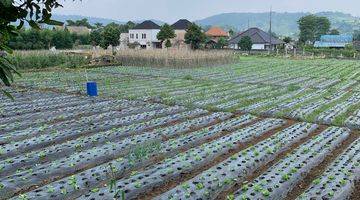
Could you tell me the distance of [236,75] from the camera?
21.4 meters

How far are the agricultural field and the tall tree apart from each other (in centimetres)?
327

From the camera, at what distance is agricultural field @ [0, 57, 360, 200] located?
548cm

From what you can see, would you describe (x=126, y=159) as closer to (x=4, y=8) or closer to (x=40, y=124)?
(x=40, y=124)

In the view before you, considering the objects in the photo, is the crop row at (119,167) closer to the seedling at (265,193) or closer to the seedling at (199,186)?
the seedling at (199,186)

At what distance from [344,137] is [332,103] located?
4526mm

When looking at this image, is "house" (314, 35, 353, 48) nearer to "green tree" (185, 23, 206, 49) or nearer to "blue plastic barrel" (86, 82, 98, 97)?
"green tree" (185, 23, 206, 49)

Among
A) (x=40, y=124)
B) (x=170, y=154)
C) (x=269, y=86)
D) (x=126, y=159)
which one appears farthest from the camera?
(x=269, y=86)

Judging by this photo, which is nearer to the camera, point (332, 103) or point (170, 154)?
point (170, 154)

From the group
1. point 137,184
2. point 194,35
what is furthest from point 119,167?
point 194,35

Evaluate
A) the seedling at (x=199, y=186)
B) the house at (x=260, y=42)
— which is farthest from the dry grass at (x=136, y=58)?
the house at (x=260, y=42)

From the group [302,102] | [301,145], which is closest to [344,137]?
[301,145]

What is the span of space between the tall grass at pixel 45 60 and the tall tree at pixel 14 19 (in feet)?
73.2

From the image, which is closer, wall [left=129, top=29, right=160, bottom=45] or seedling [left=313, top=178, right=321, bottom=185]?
seedling [left=313, top=178, right=321, bottom=185]

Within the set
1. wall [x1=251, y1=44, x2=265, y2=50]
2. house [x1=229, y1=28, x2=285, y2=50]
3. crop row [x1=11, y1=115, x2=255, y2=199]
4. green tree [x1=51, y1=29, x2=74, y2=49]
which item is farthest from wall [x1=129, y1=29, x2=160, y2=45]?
crop row [x1=11, y1=115, x2=255, y2=199]
